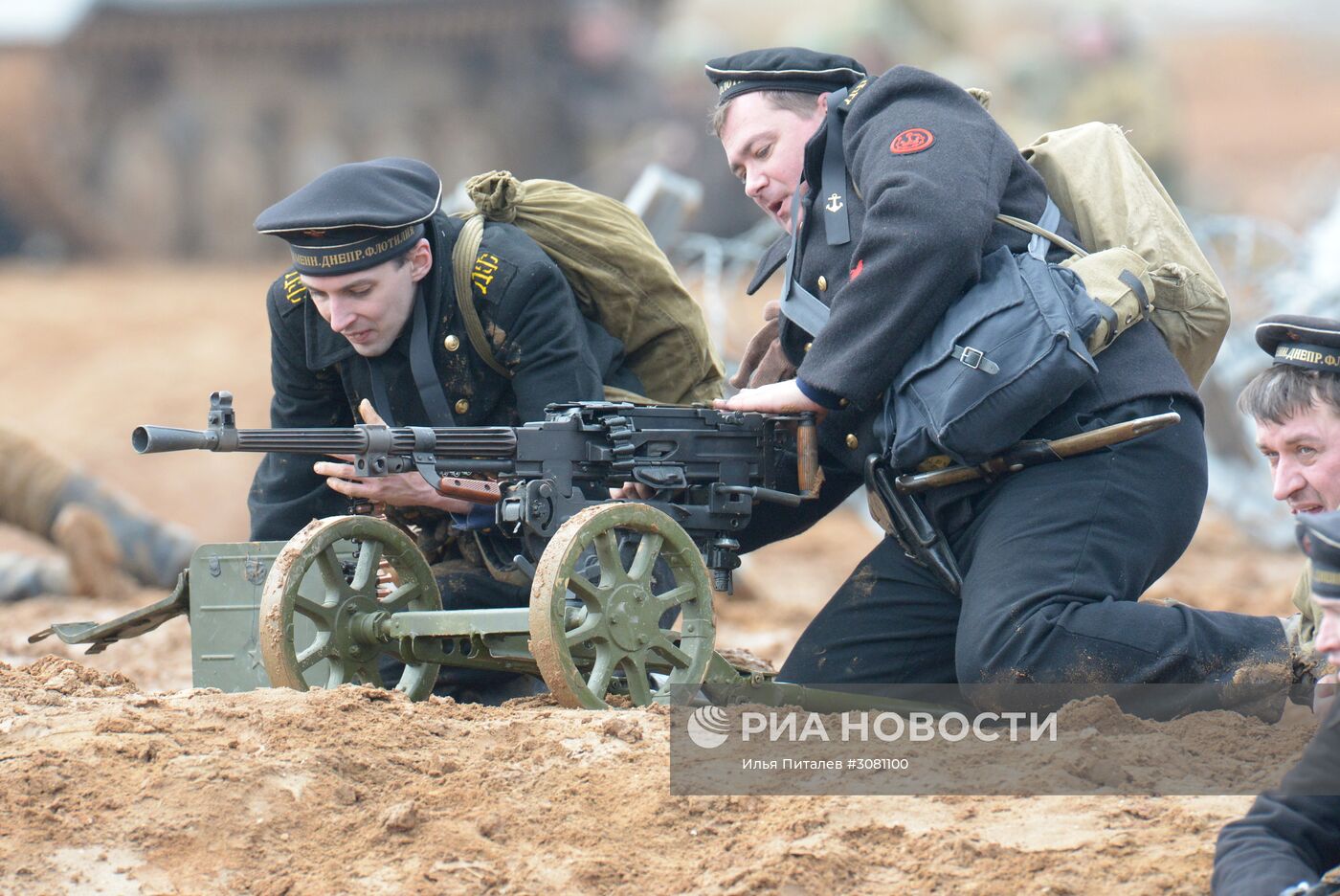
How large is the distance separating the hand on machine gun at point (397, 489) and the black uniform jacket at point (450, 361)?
210 mm

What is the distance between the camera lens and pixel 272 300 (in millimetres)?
5051

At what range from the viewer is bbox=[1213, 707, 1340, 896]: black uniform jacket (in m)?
2.78

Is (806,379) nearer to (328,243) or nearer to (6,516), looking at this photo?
(328,243)

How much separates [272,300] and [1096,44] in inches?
754

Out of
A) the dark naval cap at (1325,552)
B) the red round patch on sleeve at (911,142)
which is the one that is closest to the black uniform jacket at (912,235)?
the red round patch on sleeve at (911,142)

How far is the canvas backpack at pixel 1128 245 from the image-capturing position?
14.0 feet

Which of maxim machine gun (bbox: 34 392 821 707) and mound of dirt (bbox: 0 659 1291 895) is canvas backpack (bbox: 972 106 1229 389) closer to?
maxim machine gun (bbox: 34 392 821 707)

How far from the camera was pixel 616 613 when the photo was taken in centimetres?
407

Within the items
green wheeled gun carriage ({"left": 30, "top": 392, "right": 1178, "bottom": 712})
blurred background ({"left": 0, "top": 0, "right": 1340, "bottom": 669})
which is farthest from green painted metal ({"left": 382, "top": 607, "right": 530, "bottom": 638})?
blurred background ({"left": 0, "top": 0, "right": 1340, "bottom": 669})

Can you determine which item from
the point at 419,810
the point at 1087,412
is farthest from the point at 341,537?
the point at 1087,412

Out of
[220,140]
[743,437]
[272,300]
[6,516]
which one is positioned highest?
[220,140]

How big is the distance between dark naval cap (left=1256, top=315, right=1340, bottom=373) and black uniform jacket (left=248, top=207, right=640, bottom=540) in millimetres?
1767

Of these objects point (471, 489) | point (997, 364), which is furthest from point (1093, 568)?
point (471, 489)

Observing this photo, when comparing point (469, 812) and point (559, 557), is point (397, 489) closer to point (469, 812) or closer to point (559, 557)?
point (559, 557)
